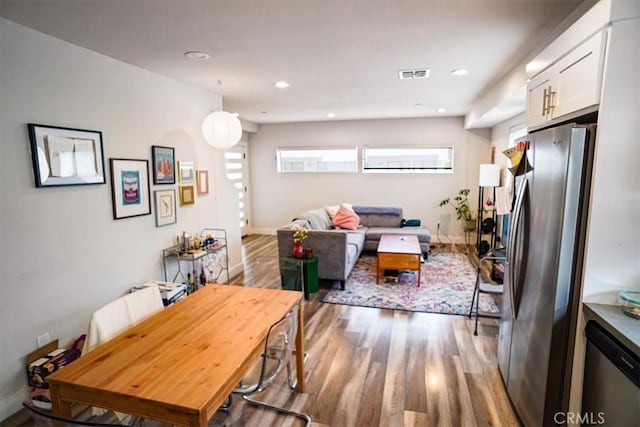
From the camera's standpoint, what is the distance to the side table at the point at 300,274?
3.75 meters

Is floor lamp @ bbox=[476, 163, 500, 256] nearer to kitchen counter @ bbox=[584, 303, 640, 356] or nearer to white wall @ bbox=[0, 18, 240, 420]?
kitchen counter @ bbox=[584, 303, 640, 356]

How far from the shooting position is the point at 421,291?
4.21m

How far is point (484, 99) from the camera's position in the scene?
447 cm

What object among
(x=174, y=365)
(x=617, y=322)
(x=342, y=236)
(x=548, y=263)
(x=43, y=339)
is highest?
(x=548, y=263)

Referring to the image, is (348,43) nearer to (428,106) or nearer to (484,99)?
(484,99)

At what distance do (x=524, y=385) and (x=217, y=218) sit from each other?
3.67 meters

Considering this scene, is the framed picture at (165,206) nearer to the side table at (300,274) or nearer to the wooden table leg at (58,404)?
the side table at (300,274)

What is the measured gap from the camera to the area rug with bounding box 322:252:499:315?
378 cm

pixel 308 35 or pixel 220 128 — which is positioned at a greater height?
pixel 308 35

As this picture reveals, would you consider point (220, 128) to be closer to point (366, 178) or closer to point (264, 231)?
point (366, 178)

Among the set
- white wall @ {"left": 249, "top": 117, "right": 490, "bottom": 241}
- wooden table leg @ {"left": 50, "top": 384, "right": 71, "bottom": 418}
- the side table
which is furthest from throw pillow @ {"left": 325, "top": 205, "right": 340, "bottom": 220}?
wooden table leg @ {"left": 50, "top": 384, "right": 71, "bottom": 418}

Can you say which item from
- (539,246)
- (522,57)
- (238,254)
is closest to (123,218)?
(238,254)

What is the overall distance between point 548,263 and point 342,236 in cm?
260

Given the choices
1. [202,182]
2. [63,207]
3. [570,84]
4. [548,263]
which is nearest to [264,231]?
[202,182]
